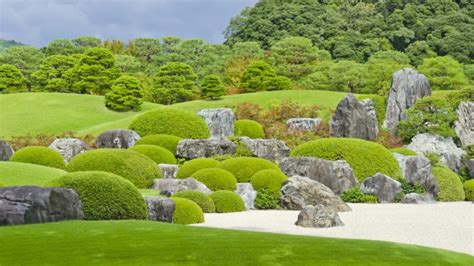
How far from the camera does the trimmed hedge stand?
16.5 meters

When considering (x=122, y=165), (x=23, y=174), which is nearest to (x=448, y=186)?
(x=122, y=165)

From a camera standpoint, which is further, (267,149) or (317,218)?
(267,149)

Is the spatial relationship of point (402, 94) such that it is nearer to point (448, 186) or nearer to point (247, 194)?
point (448, 186)

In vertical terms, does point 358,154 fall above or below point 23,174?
above

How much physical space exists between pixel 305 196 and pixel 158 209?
541 cm

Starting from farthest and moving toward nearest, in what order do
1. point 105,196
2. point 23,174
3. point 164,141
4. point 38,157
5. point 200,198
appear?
1. point 164,141
2. point 38,157
3. point 23,174
4. point 200,198
5. point 105,196

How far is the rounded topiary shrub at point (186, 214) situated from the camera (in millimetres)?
13812

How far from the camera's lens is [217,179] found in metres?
18.2

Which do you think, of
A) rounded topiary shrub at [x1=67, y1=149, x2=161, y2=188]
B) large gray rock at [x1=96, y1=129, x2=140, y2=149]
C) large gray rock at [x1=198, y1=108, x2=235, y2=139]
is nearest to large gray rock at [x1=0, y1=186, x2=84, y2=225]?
rounded topiary shrub at [x1=67, y1=149, x2=161, y2=188]

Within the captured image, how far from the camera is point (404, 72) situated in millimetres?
35375

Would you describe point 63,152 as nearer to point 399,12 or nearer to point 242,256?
point 242,256

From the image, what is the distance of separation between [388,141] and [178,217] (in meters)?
19.1

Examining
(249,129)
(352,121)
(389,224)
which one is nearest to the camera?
(389,224)

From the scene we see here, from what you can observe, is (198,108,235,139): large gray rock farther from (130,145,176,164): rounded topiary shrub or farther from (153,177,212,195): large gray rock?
(153,177,212,195): large gray rock
